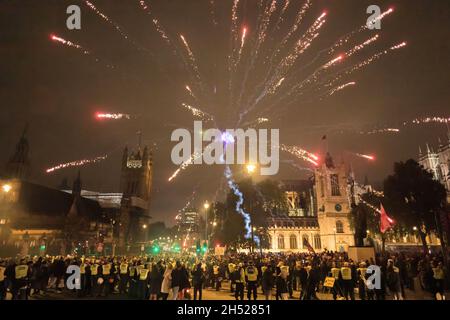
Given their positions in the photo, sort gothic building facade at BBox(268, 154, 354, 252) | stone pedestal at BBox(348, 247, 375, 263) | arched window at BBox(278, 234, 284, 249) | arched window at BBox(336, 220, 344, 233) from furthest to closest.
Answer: arched window at BBox(278, 234, 284, 249) < arched window at BBox(336, 220, 344, 233) < gothic building facade at BBox(268, 154, 354, 252) < stone pedestal at BBox(348, 247, 375, 263)

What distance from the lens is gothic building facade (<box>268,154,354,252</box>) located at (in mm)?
81062

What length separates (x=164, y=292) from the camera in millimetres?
14109

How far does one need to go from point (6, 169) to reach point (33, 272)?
97.7 metres

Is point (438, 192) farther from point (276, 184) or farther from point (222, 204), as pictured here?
point (222, 204)

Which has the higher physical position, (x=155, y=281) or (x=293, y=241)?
(x=293, y=241)

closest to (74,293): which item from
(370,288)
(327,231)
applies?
(370,288)

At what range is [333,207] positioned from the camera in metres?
83.8

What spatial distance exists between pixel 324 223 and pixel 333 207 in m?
5.16

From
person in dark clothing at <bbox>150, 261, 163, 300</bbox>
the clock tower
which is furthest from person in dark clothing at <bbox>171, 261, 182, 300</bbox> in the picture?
the clock tower

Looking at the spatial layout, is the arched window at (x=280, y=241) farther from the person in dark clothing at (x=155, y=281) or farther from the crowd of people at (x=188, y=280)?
the person in dark clothing at (x=155, y=281)

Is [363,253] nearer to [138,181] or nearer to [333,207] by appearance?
[333,207]

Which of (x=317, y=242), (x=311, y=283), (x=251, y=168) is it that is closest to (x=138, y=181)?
(x=317, y=242)

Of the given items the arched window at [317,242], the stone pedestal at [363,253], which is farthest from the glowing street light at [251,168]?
the arched window at [317,242]

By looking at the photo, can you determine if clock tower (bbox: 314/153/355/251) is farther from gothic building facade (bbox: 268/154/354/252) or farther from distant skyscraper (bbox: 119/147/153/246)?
distant skyscraper (bbox: 119/147/153/246)
